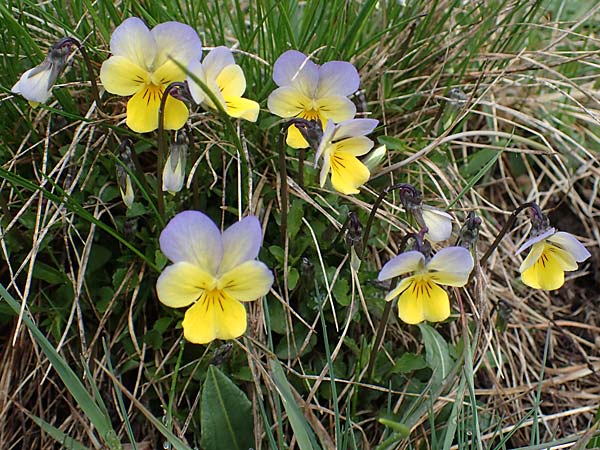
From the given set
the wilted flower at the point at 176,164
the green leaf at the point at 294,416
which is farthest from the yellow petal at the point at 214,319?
the wilted flower at the point at 176,164

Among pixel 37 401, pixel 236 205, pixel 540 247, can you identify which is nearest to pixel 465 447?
pixel 540 247

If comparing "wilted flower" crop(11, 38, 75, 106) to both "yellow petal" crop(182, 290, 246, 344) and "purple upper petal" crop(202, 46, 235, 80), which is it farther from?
"yellow petal" crop(182, 290, 246, 344)

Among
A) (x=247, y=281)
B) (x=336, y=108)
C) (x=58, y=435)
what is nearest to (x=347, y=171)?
(x=336, y=108)

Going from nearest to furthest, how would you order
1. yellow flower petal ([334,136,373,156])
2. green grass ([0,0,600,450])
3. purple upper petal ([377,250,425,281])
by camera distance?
1. purple upper petal ([377,250,425,281])
2. yellow flower petal ([334,136,373,156])
3. green grass ([0,0,600,450])

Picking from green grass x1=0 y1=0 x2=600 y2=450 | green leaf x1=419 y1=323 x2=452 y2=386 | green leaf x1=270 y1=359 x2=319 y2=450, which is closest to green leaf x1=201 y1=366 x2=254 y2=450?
green grass x1=0 y1=0 x2=600 y2=450

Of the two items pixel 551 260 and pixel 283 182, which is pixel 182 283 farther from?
pixel 551 260

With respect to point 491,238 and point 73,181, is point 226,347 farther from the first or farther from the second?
point 491,238
